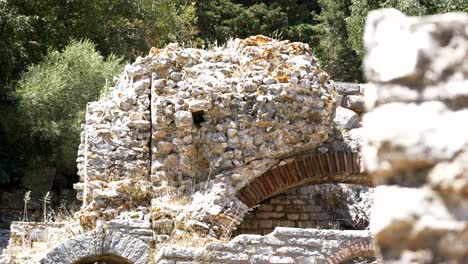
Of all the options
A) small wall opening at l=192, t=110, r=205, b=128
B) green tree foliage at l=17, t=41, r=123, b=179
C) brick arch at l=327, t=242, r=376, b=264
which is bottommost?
brick arch at l=327, t=242, r=376, b=264

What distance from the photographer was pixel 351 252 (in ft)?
37.0

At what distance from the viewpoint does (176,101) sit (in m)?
12.9

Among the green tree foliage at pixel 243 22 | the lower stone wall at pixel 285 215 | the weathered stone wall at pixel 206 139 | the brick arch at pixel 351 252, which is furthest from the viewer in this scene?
the green tree foliage at pixel 243 22

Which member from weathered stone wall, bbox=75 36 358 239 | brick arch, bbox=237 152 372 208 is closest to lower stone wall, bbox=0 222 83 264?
weathered stone wall, bbox=75 36 358 239

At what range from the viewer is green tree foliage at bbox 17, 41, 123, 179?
22453 mm

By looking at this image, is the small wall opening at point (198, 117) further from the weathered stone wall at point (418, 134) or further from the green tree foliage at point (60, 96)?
the weathered stone wall at point (418, 134)

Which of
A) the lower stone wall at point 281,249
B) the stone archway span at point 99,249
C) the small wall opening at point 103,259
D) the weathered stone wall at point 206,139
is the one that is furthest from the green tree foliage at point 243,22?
the lower stone wall at point 281,249

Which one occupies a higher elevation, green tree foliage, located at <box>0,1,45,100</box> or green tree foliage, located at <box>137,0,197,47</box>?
green tree foliage, located at <box>137,0,197,47</box>

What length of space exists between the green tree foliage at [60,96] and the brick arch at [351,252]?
463 inches

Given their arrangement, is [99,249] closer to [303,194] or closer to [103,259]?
[103,259]

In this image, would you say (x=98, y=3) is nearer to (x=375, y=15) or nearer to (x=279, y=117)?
(x=279, y=117)

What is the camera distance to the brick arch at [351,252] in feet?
36.8

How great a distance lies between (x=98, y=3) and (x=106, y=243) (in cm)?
1748

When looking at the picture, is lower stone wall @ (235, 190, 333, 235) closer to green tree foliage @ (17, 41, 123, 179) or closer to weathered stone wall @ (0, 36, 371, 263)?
weathered stone wall @ (0, 36, 371, 263)
